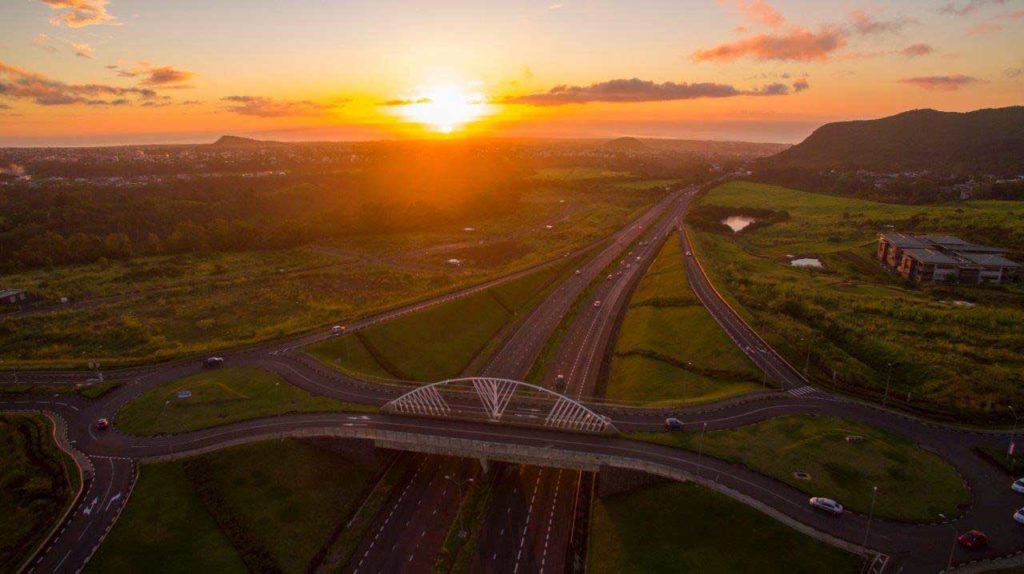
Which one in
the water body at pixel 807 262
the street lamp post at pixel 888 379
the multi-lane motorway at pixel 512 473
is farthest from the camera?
the water body at pixel 807 262

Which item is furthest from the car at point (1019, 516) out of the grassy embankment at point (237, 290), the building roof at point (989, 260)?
the building roof at point (989, 260)

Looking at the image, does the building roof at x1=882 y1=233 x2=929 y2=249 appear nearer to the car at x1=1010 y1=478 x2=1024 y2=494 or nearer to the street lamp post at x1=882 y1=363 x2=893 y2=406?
the street lamp post at x1=882 y1=363 x2=893 y2=406

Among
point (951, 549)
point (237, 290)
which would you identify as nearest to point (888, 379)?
point (951, 549)

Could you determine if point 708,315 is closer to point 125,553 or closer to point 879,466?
point 879,466

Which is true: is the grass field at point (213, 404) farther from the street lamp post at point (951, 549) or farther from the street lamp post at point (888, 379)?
the street lamp post at point (888, 379)

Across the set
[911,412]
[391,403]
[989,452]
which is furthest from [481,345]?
[989,452]
